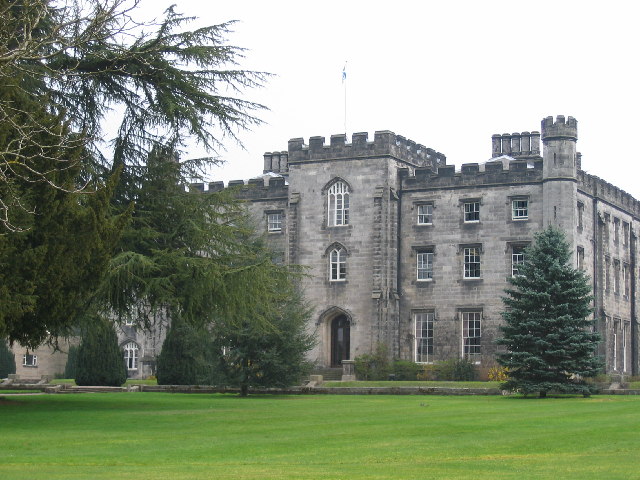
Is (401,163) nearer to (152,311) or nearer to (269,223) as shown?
(269,223)

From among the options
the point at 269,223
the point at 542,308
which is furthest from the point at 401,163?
the point at 542,308

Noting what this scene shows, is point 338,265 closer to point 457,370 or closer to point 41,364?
point 457,370

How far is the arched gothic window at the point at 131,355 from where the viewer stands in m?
54.9

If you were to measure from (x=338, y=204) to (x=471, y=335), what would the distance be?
26.4ft

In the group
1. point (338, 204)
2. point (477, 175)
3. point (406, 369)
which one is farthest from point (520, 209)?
point (406, 369)

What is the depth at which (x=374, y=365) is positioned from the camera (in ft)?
154

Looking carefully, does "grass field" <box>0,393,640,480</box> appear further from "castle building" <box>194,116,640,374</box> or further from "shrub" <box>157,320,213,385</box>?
"castle building" <box>194,116,640,374</box>

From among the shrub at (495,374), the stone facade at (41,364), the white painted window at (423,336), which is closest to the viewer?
the shrub at (495,374)

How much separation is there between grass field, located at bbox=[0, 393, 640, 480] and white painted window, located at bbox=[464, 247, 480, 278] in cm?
2050

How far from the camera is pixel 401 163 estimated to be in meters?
50.0

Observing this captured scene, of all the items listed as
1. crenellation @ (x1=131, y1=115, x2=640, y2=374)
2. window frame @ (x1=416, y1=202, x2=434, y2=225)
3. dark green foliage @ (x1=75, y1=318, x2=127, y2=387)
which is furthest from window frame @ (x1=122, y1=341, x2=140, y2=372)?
window frame @ (x1=416, y1=202, x2=434, y2=225)

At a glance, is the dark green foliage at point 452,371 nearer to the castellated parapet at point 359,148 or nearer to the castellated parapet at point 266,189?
the castellated parapet at point 359,148

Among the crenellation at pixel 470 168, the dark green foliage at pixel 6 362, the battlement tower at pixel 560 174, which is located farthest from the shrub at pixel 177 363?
the battlement tower at pixel 560 174

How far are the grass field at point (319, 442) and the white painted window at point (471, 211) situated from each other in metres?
21.1
